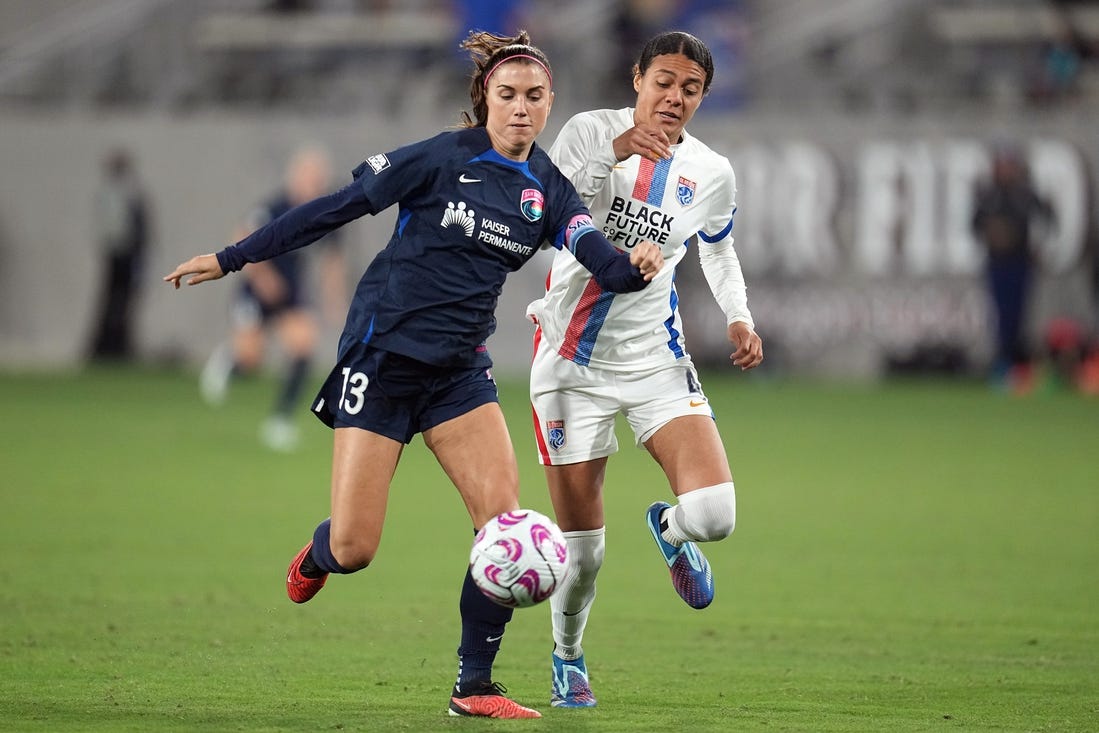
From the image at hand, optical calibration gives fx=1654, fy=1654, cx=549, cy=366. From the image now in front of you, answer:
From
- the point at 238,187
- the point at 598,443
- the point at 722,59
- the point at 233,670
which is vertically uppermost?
the point at 722,59

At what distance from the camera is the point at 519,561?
227 inches

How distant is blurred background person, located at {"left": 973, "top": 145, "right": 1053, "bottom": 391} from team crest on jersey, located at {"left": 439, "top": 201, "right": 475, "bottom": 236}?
16689mm

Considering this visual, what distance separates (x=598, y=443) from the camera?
265 inches

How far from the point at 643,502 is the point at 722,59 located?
13.3 meters

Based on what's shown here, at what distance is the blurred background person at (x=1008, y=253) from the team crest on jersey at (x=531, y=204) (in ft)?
54.3

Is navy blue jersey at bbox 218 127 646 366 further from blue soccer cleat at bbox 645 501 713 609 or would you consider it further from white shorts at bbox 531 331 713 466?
blue soccer cleat at bbox 645 501 713 609

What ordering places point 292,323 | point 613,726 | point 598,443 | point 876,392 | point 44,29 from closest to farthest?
1. point 613,726
2. point 598,443
3. point 292,323
4. point 876,392
5. point 44,29

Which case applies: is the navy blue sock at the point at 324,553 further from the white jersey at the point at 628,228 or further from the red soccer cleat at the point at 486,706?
the white jersey at the point at 628,228

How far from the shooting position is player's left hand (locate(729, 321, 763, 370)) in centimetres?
663

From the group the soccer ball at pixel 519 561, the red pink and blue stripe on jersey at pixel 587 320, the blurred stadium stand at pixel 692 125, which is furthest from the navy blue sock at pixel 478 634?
the blurred stadium stand at pixel 692 125

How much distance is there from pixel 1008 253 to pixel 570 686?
1658cm

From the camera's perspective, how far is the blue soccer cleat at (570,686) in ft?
21.2

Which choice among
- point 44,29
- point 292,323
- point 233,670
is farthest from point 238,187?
point 233,670

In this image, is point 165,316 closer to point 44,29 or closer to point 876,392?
point 44,29
